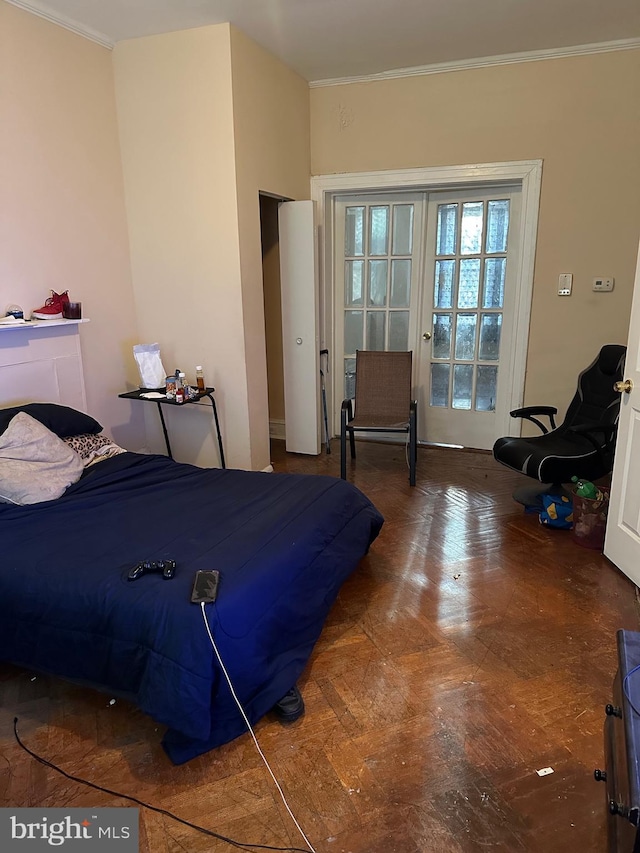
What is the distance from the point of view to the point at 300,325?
441cm

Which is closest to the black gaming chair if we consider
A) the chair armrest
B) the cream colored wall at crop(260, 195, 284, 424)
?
the chair armrest

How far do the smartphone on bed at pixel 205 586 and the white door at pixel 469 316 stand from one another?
318 cm

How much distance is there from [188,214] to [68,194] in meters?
0.71

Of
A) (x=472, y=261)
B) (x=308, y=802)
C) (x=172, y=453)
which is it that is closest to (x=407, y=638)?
(x=308, y=802)

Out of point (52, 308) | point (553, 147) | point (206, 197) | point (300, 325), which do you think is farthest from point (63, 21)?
point (553, 147)

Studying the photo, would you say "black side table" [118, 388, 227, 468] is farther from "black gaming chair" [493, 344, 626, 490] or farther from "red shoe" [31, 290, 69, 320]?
"black gaming chair" [493, 344, 626, 490]

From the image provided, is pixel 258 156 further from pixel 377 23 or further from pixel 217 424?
pixel 217 424

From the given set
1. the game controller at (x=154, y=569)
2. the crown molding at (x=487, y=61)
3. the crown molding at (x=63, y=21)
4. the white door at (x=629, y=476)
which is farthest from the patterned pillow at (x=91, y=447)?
the crown molding at (x=487, y=61)

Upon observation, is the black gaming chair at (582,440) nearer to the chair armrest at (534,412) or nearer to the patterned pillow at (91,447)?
the chair armrest at (534,412)

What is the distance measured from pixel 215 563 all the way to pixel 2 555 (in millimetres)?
791

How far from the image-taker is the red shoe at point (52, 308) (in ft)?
10.3

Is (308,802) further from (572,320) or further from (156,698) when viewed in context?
(572,320)

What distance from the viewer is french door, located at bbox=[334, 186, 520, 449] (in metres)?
4.40

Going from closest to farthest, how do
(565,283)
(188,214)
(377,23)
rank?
(377,23) → (188,214) → (565,283)
